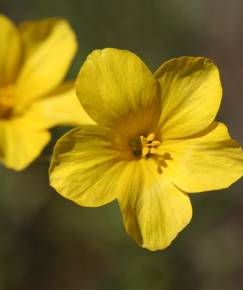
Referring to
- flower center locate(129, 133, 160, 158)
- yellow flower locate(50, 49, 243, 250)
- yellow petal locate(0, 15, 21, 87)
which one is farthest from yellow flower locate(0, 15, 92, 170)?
yellow flower locate(50, 49, 243, 250)

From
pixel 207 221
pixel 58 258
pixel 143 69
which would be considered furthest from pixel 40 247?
pixel 143 69

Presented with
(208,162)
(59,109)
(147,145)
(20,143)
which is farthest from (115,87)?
(59,109)

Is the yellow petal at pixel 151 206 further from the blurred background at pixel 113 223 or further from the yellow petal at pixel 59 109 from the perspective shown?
the blurred background at pixel 113 223

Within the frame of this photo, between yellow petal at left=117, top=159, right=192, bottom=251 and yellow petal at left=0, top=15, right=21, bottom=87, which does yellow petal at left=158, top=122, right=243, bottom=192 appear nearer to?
yellow petal at left=117, top=159, right=192, bottom=251

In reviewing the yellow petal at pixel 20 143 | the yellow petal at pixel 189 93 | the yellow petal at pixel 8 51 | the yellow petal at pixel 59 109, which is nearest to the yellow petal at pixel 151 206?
the yellow petal at pixel 189 93

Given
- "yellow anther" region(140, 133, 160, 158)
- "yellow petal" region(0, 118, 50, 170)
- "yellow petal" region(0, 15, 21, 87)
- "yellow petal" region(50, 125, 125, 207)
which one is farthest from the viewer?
"yellow petal" region(0, 15, 21, 87)

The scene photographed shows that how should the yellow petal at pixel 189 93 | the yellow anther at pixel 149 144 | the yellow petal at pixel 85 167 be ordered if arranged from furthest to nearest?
the yellow anther at pixel 149 144, the yellow petal at pixel 189 93, the yellow petal at pixel 85 167
